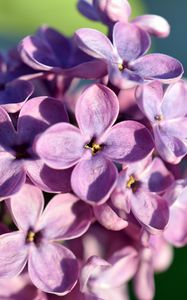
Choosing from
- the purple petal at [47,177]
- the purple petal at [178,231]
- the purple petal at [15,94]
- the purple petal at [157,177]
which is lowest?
the purple petal at [178,231]

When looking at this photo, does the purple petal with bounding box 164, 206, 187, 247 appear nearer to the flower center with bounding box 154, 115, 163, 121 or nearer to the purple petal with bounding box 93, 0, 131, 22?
the flower center with bounding box 154, 115, 163, 121

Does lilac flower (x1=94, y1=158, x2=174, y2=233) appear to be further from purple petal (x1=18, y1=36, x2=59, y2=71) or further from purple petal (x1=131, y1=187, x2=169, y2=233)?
purple petal (x1=18, y1=36, x2=59, y2=71)

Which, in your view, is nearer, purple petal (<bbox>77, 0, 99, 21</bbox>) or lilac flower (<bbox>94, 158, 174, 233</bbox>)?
lilac flower (<bbox>94, 158, 174, 233</bbox>)

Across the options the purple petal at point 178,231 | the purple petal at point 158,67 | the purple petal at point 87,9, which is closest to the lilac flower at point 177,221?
the purple petal at point 178,231

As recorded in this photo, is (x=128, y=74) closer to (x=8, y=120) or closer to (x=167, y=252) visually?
(x=8, y=120)

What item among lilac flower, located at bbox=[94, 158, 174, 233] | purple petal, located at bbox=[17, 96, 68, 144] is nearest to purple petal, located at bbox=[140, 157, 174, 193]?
lilac flower, located at bbox=[94, 158, 174, 233]

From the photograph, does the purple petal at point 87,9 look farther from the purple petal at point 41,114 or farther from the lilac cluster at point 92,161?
the purple petal at point 41,114

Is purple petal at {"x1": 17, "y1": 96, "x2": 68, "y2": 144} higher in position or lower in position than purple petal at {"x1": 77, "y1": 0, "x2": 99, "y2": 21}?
lower

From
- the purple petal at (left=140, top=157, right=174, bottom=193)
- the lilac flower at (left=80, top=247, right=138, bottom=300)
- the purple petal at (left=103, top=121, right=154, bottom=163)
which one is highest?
the purple petal at (left=103, top=121, right=154, bottom=163)

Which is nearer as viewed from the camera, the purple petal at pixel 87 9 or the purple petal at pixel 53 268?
the purple petal at pixel 53 268
